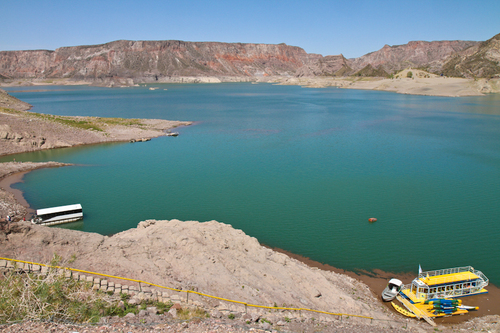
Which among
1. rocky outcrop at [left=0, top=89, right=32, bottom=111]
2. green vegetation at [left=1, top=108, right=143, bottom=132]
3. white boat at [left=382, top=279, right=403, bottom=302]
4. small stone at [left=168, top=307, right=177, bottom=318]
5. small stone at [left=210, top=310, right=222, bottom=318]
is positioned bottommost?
white boat at [left=382, top=279, right=403, bottom=302]

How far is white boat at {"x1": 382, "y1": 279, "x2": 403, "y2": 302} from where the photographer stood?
17.0 metres

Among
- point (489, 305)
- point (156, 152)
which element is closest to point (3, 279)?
point (489, 305)

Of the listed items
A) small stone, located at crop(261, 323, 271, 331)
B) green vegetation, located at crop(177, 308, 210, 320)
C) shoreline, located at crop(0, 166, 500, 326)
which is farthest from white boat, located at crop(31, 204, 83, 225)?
small stone, located at crop(261, 323, 271, 331)

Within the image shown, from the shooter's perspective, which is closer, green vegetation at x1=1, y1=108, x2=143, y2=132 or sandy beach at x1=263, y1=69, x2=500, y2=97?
green vegetation at x1=1, y1=108, x2=143, y2=132

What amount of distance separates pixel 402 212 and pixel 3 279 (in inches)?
1035

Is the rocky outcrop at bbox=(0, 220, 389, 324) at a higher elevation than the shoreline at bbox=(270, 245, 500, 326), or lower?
higher

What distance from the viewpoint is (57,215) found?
24.9 metres

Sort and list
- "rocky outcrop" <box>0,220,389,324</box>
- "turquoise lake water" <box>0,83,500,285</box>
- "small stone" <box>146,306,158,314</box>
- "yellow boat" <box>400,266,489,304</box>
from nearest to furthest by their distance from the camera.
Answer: "small stone" <box>146,306,158,314</box>, "rocky outcrop" <box>0,220,389,324</box>, "yellow boat" <box>400,266,489,304</box>, "turquoise lake water" <box>0,83,500,285</box>

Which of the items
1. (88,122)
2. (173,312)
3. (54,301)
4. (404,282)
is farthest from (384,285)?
(88,122)

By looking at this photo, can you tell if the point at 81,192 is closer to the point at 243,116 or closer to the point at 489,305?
the point at 489,305

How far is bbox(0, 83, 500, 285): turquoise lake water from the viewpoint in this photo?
22.9 meters

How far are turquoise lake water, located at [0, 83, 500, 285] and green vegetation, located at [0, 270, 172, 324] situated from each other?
1249 centimetres

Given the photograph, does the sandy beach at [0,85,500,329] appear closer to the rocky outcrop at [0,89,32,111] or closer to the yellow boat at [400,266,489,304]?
the yellow boat at [400,266,489,304]

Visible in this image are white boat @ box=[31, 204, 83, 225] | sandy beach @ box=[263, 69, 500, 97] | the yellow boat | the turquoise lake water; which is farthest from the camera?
sandy beach @ box=[263, 69, 500, 97]
